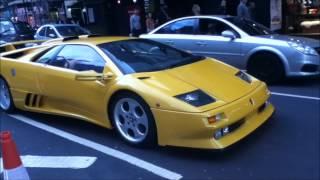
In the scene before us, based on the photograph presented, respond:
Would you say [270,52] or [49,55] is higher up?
[49,55]

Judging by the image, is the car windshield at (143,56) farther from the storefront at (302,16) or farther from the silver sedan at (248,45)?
the storefront at (302,16)

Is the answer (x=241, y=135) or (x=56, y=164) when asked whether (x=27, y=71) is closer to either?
(x=56, y=164)

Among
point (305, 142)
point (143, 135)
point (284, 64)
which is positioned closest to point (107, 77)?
point (143, 135)

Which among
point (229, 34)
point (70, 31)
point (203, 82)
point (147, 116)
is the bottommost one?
point (147, 116)

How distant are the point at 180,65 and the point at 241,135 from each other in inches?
49.2

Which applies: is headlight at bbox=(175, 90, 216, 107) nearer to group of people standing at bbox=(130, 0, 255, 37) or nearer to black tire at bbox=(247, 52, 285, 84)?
black tire at bbox=(247, 52, 285, 84)

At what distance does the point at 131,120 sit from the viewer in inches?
205

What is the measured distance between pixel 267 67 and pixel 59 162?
180 inches

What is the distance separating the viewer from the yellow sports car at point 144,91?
4695 millimetres

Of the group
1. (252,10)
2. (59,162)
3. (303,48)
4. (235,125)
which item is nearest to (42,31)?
(252,10)

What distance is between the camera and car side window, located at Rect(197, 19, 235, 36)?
8.95 m

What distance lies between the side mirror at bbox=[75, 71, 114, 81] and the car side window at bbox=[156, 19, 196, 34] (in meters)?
4.19

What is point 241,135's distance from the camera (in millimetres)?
4812

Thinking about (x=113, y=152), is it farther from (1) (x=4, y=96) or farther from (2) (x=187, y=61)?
(1) (x=4, y=96)
